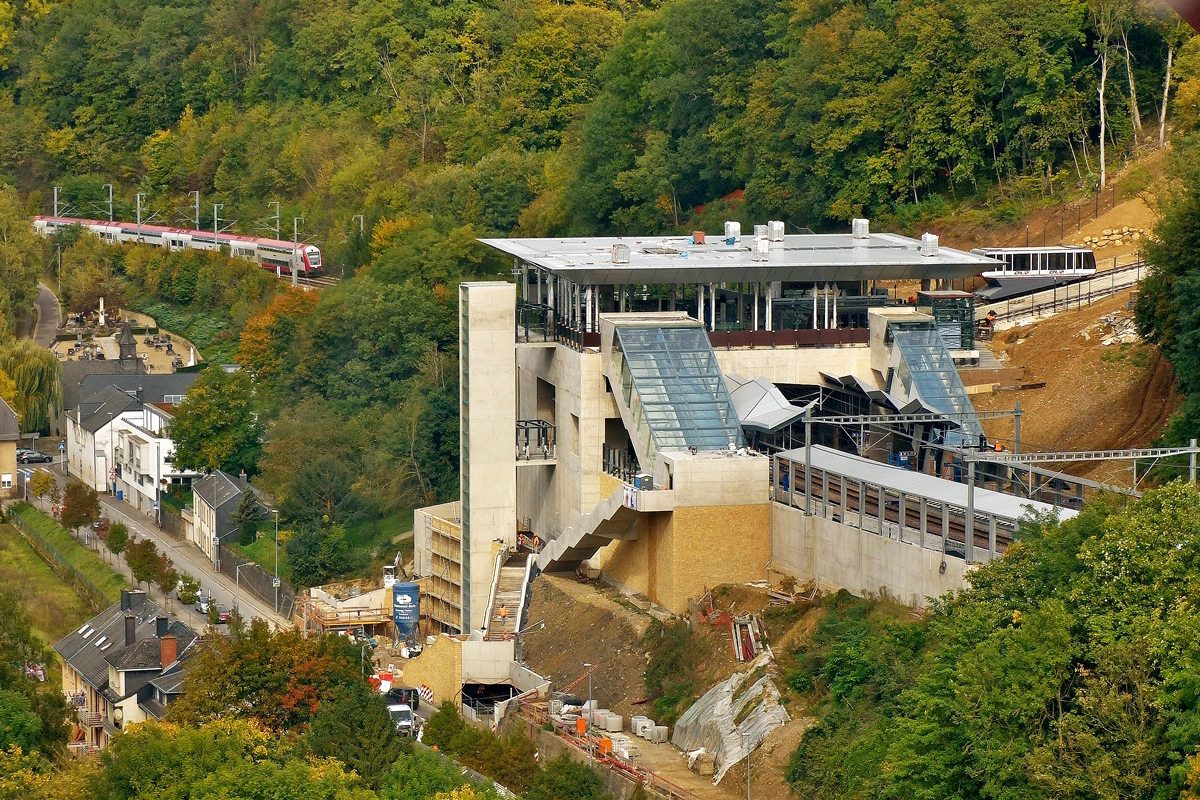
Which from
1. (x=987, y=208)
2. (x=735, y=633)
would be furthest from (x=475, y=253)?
(x=735, y=633)

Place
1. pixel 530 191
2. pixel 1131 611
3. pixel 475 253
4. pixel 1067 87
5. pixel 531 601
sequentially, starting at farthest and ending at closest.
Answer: pixel 530 191 < pixel 475 253 < pixel 1067 87 < pixel 531 601 < pixel 1131 611

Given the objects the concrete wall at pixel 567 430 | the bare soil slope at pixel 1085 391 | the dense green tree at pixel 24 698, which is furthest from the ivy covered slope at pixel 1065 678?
the concrete wall at pixel 567 430

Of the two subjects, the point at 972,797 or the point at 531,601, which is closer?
the point at 972,797

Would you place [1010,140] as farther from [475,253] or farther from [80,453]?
[80,453]

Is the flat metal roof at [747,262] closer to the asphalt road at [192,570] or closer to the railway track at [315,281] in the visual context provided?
the asphalt road at [192,570]

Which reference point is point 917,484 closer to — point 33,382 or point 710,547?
point 710,547
